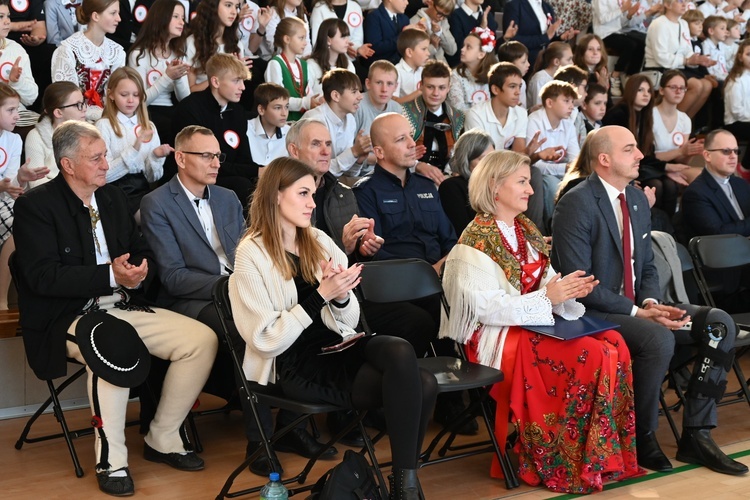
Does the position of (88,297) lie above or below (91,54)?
below

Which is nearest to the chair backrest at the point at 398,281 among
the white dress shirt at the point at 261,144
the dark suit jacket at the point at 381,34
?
the white dress shirt at the point at 261,144

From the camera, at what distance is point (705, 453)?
387 centimetres

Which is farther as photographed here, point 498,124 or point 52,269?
point 498,124

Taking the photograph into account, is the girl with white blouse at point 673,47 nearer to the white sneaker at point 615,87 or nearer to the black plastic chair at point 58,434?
the white sneaker at point 615,87

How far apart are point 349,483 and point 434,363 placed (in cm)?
86

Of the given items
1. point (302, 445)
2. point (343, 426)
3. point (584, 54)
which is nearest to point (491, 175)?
point (343, 426)

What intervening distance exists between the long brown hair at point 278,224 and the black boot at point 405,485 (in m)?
0.77

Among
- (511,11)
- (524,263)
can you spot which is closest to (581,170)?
(524,263)

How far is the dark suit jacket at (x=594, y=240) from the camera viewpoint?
4.11 m

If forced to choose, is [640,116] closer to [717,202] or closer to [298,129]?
[717,202]

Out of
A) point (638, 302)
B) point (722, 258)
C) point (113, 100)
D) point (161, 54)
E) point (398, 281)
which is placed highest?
point (161, 54)

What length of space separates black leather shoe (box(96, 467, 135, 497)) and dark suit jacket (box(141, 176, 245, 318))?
2.62 feet

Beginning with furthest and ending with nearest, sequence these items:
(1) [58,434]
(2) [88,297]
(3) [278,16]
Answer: (3) [278,16], (1) [58,434], (2) [88,297]

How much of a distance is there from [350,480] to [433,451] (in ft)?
3.72
